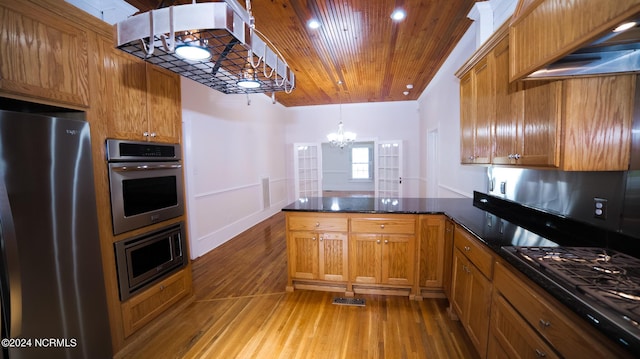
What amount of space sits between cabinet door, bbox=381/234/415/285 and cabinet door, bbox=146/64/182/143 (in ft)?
7.50

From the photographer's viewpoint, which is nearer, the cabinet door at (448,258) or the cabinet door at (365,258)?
the cabinet door at (448,258)

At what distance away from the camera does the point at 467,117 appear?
2.46 metres

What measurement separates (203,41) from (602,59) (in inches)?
76.2

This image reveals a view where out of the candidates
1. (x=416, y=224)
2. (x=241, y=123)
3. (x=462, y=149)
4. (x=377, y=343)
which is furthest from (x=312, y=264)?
(x=241, y=123)

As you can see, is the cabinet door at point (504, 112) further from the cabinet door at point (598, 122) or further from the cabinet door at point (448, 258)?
the cabinet door at point (448, 258)

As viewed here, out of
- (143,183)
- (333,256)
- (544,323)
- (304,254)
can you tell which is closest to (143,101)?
(143,183)

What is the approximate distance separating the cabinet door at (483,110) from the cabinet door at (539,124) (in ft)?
1.23

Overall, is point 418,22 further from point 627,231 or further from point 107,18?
point 107,18

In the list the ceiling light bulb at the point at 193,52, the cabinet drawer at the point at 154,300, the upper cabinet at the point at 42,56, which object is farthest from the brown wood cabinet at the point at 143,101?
the cabinet drawer at the point at 154,300

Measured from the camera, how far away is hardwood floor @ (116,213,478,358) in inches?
74.7

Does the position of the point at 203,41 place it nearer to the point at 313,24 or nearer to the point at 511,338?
the point at 313,24

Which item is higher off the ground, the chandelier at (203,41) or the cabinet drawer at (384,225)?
the chandelier at (203,41)

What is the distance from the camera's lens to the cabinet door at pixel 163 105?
6.86 ft

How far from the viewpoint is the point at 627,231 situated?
4.30 ft
